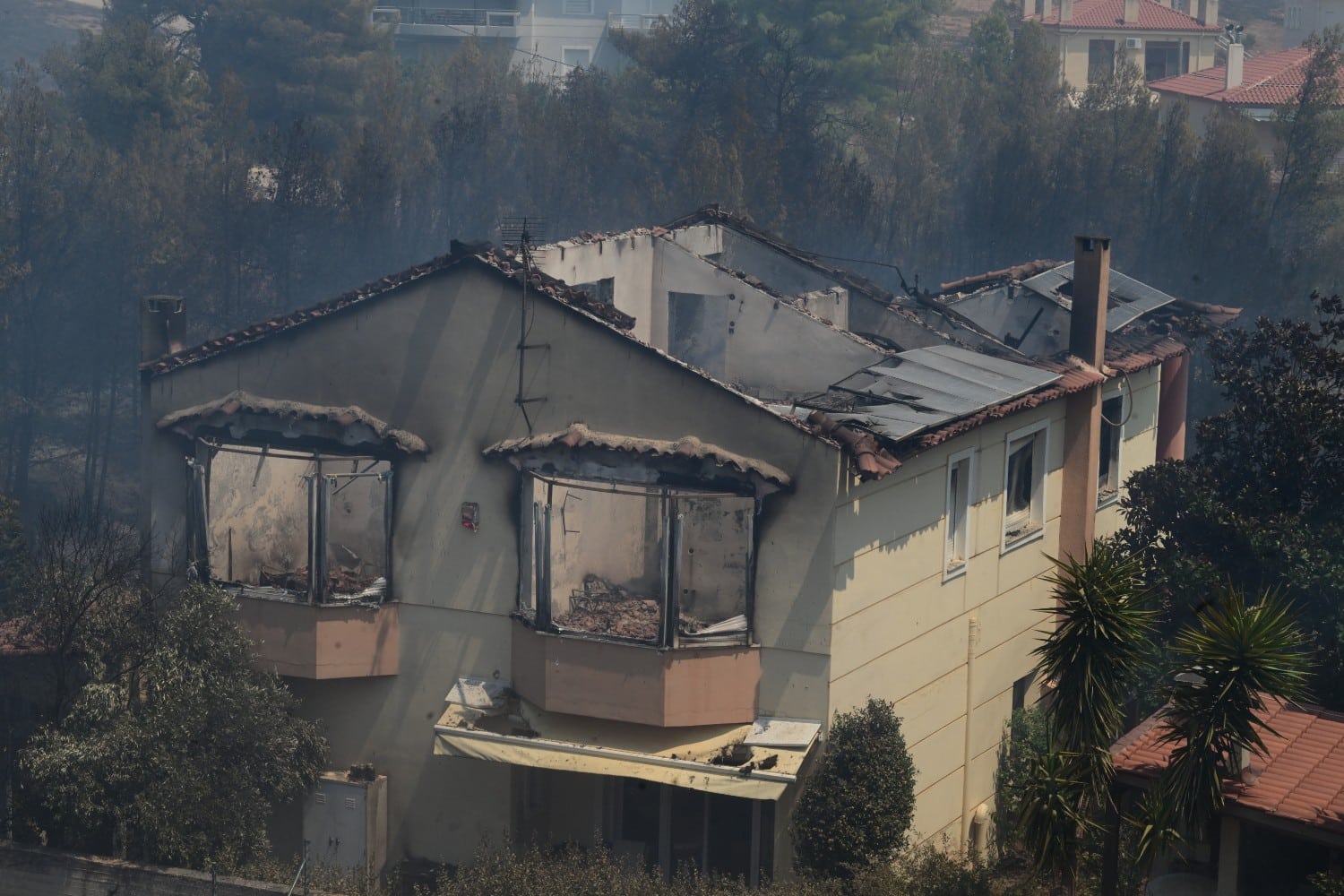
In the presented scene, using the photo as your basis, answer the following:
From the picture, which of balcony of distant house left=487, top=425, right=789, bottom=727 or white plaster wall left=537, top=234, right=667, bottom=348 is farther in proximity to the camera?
white plaster wall left=537, top=234, right=667, bottom=348

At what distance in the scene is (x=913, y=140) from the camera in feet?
204

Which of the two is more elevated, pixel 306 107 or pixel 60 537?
pixel 306 107

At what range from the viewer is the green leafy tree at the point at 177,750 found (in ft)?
69.5

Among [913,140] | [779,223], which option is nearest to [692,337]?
[779,223]

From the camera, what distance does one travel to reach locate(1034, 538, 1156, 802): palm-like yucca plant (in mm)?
16188

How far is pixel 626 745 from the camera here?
69.7 ft

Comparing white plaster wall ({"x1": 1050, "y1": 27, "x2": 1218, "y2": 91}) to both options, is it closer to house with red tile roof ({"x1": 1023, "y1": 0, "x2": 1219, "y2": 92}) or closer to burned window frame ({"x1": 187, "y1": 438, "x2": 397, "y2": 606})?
house with red tile roof ({"x1": 1023, "y1": 0, "x2": 1219, "y2": 92})

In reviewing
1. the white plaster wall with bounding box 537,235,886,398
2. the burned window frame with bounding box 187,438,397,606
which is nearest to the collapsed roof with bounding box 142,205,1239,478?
the white plaster wall with bounding box 537,235,886,398

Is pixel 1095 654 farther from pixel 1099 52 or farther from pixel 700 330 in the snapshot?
pixel 1099 52

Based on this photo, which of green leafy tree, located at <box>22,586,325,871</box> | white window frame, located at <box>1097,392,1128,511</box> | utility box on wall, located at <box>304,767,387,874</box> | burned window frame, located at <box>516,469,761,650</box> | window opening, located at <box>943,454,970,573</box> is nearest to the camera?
burned window frame, located at <box>516,469,761,650</box>

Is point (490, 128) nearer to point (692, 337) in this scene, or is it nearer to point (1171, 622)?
point (692, 337)

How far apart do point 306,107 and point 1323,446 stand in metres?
52.8

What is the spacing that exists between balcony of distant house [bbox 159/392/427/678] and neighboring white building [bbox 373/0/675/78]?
68.5 meters

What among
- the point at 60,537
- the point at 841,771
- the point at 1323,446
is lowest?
the point at 841,771
